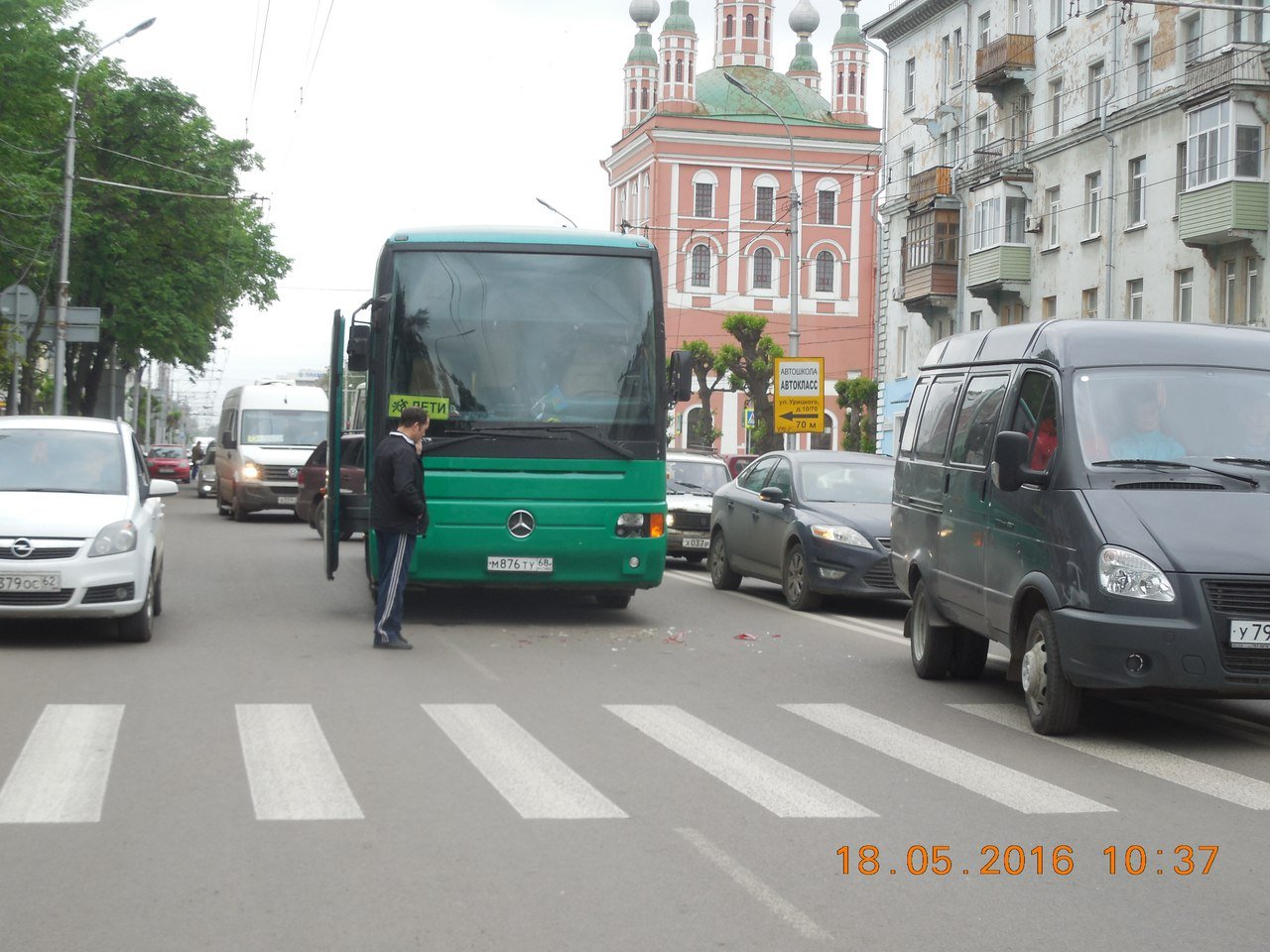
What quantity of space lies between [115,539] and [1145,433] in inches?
280

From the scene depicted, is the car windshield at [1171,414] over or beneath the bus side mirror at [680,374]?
beneath

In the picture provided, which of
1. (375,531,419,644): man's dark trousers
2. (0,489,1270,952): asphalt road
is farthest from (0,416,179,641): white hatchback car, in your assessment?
(375,531,419,644): man's dark trousers

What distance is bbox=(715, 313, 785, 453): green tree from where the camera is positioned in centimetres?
6425

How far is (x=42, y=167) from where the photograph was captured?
42.2 m

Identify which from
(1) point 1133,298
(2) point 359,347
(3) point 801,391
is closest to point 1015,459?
(2) point 359,347

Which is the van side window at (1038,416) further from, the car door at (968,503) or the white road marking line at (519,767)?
the white road marking line at (519,767)

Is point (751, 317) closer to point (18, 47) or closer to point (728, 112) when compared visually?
point (18, 47)

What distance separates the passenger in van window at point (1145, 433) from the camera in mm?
9477

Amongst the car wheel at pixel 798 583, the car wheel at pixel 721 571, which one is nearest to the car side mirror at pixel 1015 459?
the car wheel at pixel 798 583

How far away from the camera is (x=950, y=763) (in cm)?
848

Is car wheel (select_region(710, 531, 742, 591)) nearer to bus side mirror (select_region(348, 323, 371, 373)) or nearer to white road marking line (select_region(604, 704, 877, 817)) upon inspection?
bus side mirror (select_region(348, 323, 371, 373))

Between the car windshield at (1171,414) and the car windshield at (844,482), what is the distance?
778cm

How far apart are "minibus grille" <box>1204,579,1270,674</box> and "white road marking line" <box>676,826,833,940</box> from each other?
329 centimetres

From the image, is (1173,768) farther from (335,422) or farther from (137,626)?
(335,422)
